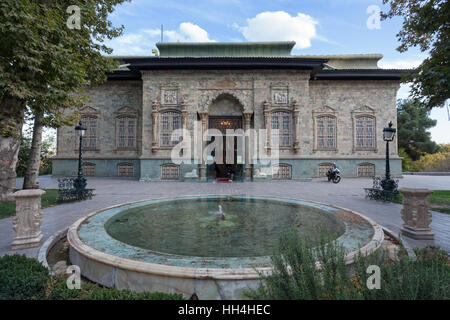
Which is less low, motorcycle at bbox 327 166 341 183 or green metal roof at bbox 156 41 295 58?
green metal roof at bbox 156 41 295 58

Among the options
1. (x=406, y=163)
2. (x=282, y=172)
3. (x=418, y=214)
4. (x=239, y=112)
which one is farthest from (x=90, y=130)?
(x=406, y=163)

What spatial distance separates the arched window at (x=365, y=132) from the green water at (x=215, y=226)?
14.8 metres

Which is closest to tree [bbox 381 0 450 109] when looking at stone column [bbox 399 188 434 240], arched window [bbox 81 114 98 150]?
stone column [bbox 399 188 434 240]

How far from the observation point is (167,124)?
16297mm

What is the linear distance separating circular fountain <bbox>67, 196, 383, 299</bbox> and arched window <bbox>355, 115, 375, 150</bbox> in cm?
1458

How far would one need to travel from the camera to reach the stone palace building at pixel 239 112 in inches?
627

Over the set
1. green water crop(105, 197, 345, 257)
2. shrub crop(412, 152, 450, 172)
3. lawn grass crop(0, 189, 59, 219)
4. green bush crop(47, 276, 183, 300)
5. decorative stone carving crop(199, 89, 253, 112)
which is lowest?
lawn grass crop(0, 189, 59, 219)

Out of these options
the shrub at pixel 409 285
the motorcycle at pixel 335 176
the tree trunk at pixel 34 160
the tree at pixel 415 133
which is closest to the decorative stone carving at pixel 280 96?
the motorcycle at pixel 335 176

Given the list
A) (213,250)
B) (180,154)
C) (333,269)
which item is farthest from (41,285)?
(180,154)

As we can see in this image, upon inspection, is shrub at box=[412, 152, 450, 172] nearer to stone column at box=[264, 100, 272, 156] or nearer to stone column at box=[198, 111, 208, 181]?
stone column at box=[264, 100, 272, 156]

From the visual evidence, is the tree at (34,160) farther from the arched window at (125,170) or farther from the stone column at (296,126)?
the stone column at (296,126)

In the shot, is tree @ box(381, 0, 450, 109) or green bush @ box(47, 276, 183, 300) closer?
green bush @ box(47, 276, 183, 300)

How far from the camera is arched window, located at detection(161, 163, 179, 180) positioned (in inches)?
629

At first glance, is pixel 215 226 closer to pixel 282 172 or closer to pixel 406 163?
pixel 282 172
